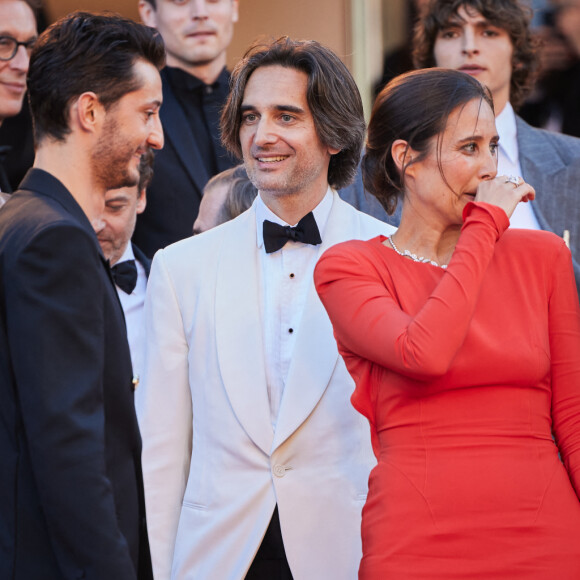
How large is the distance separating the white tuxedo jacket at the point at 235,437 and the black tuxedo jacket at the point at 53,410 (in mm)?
733

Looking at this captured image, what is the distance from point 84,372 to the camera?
2223 millimetres

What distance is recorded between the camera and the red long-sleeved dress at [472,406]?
91.6 inches

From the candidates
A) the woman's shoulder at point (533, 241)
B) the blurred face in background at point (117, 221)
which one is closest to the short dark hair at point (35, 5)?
the blurred face in background at point (117, 221)

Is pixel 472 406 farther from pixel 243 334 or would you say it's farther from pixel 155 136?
pixel 155 136

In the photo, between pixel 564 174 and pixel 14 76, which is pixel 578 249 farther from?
pixel 14 76

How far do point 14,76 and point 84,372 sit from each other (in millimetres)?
2489

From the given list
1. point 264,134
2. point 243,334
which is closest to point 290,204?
point 264,134

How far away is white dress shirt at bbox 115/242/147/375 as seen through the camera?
Answer: 4.22 metres

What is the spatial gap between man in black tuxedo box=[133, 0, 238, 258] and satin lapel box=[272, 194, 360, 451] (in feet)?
5.22

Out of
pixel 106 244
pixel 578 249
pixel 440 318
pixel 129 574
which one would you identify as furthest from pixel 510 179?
pixel 106 244

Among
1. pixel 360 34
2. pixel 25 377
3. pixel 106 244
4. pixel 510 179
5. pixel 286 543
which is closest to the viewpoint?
Result: pixel 25 377

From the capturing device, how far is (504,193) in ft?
8.49

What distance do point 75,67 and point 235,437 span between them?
1.14 metres

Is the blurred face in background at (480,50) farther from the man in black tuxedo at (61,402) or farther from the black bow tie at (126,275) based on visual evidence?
the man in black tuxedo at (61,402)
